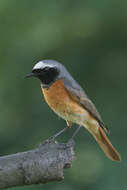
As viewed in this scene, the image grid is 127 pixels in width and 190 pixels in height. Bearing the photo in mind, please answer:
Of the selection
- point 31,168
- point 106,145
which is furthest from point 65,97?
point 31,168

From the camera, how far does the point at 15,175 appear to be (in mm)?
3834

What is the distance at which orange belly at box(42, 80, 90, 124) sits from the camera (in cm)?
544

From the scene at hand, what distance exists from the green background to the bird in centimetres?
49

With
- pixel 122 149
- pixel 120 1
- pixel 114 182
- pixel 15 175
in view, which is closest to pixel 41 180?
pixel 15 175

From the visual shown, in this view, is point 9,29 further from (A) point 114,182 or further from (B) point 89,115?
(A) point 114,182

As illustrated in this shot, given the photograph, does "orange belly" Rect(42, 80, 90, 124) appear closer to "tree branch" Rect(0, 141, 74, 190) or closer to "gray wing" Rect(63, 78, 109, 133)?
"gray wing" Rect(63, 78, 109, 133)

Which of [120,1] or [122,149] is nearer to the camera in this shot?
[122,149]

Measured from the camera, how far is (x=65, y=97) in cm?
550

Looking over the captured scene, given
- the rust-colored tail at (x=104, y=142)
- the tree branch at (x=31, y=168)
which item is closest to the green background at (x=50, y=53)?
the rust-colored tail at (x=104, y=142)

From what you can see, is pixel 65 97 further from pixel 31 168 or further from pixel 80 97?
pixel 31 168

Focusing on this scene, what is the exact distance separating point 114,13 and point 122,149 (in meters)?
2.03

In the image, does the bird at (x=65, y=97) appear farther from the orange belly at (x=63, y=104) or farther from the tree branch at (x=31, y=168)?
the tree branch at (x=31, y=168)

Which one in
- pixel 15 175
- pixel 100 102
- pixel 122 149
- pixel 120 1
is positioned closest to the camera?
pixel 15 175

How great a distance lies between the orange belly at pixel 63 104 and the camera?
5.44 meters
